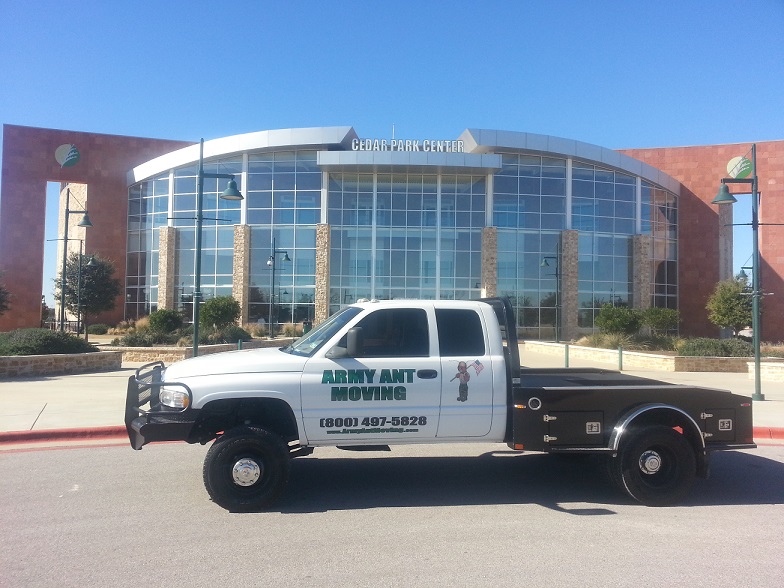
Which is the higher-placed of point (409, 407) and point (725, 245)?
point (725, 245)

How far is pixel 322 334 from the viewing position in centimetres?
671

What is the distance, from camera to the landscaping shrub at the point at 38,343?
55.2 ft

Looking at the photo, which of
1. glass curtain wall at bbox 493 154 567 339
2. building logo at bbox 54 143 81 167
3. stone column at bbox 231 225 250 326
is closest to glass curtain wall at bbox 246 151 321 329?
stone column at bbox 231 225 250 326

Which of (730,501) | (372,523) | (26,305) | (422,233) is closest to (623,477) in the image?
(730,501)

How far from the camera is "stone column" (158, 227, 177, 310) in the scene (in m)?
40.5

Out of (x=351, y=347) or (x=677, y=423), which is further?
(x=677, y=423)

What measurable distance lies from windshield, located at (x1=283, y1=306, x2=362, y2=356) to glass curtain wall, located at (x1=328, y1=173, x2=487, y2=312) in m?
32.1

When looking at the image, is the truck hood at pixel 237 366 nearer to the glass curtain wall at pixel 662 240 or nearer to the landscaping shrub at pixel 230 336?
the landscaping shrub at pixel 230 336

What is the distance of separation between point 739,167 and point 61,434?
43579 mm

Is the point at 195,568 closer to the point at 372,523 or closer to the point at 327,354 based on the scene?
the point at 372,523

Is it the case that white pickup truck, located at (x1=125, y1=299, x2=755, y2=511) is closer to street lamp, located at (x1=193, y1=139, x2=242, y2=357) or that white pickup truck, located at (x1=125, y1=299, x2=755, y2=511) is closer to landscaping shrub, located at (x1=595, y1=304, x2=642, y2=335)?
street lamp, located at (x1=193, y1=139, x2=242, y2=357)

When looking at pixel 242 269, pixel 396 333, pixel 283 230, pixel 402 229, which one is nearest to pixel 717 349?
pixel 396 333

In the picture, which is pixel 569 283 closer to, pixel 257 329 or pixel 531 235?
pixel 531 235

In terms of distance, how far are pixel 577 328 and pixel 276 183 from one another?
20906mm
